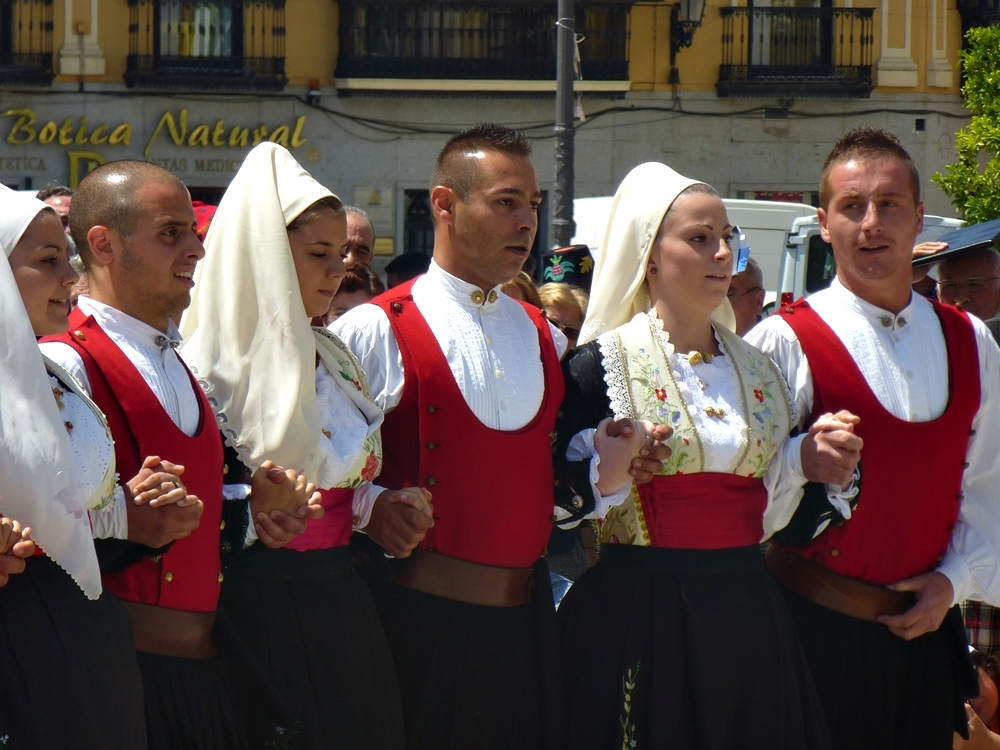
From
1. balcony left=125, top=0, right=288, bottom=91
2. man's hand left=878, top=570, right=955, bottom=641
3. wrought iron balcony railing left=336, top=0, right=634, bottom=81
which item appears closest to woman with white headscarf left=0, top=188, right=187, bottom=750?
man's hand left=878, top=570, right=955, bottom=641

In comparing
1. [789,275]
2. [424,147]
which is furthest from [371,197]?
[789,275]

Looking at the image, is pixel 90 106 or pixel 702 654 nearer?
pixel 702 654

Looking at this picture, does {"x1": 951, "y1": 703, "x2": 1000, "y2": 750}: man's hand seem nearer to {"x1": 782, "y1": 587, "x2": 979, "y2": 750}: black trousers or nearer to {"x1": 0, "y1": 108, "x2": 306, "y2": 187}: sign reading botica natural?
{"x1": 782, "y1": 587, "x2": 979, "y2": 750}: black trousers

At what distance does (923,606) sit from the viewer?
350 centimetres

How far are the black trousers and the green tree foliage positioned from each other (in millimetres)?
9315

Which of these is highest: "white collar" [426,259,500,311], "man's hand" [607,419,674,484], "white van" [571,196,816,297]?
"white van" [571,196,816,297]

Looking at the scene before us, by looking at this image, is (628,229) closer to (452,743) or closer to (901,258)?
(901,258)

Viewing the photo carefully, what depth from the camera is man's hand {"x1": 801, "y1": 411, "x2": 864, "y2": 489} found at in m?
3.25

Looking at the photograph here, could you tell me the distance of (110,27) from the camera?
1686cm

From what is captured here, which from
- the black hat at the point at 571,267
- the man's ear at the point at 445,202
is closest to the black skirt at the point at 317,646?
the man's ear at the point at 445,202

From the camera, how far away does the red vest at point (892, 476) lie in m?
3.48

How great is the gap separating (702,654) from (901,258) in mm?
1246

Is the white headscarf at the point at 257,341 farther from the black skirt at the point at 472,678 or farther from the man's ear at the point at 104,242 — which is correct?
the black skirt at the point at 472,678

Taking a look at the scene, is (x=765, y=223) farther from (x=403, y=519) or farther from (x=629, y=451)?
(x=403, y=519)
